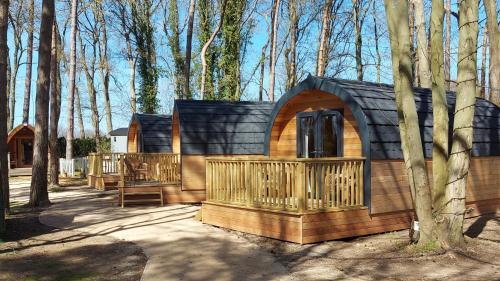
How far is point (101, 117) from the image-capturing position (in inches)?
1946

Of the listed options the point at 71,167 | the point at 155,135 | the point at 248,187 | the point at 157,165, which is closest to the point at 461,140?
the point at 248,187

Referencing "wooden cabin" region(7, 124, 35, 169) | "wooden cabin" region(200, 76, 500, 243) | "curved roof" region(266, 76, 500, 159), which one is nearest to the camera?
"wooden cabin" region(200, 76, 500, 243)

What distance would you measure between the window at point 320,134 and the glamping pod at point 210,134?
11.2 ft

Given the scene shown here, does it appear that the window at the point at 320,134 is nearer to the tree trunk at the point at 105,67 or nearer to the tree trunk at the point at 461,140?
the tree trunk at the point at 461,140

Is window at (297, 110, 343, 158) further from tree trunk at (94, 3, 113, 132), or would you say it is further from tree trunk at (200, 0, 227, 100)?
tree trunk at (94, 3, 113, 132)

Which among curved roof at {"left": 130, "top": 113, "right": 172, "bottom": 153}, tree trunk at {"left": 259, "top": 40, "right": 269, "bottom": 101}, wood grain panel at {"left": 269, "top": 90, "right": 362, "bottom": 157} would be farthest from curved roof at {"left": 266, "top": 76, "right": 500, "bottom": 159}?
tree trunk at {"left": 259, "top": 40, "right": 269, "bottom": 101}

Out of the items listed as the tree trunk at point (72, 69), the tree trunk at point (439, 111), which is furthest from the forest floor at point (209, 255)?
the tree trunk at point (72, 69)

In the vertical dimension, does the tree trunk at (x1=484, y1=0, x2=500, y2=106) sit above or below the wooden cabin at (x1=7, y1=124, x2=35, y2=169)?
above

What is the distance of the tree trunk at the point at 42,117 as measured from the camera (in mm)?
13836

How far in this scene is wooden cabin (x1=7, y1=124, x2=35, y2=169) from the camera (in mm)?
33969

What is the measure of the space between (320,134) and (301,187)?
11.0ft

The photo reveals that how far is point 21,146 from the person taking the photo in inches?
1367

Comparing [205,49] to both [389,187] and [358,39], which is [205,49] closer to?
→ [358,39]

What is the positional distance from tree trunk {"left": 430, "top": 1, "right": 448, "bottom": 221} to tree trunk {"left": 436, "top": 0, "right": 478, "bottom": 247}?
19 cm
